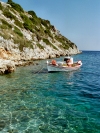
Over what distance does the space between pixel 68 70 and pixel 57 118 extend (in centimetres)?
2349

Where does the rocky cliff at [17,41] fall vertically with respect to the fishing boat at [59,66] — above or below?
above

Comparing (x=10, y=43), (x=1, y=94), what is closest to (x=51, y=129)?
(x=1, y=94)

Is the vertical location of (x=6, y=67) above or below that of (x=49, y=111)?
above

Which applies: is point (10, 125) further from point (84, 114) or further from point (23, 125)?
point (84, 114)

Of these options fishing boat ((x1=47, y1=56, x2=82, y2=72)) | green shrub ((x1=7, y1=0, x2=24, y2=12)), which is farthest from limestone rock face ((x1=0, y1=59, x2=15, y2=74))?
green shrub ((x1=7, y1=0, x2=24, y2=12))

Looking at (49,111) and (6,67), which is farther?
(6,67)

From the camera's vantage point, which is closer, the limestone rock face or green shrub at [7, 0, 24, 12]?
the limestone rock face

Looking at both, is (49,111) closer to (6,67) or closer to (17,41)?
(6,67)

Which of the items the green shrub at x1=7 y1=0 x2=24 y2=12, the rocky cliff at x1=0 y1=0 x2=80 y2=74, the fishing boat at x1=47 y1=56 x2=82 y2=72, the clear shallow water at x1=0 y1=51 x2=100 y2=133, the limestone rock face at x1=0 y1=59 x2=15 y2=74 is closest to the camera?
the clear shallow water at x1=0 y1=51 x2=100 y2=133

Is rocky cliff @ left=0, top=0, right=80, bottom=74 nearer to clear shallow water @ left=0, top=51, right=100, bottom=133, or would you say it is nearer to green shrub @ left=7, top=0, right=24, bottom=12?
green shrub @ left=7, top=0, right=24, bottom=12

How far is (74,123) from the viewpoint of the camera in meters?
11.2

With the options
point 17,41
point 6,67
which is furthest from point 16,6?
point 6,67

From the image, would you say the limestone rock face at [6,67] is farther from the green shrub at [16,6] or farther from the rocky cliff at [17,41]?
the green shrub at [16,6]

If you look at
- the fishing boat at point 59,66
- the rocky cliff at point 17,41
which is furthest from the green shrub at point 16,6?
the fishing boat at point 59,66
